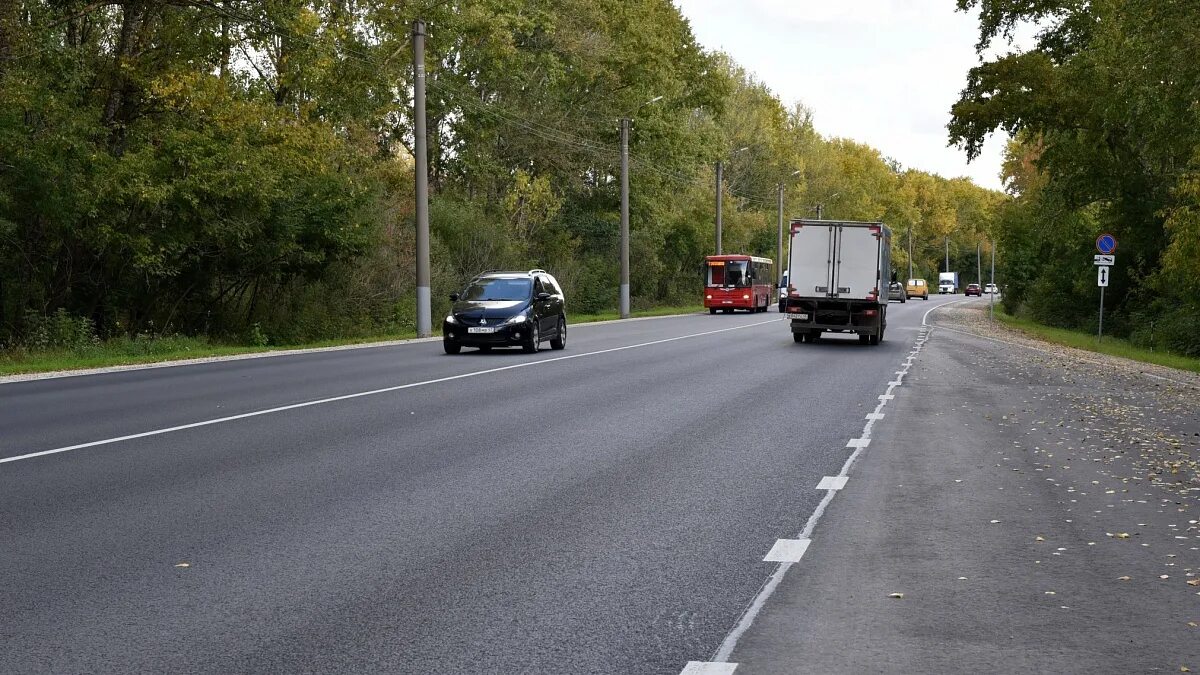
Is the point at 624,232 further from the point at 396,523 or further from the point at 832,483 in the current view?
the point at 396,523

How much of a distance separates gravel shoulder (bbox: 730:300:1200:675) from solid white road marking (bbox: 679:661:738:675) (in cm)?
6

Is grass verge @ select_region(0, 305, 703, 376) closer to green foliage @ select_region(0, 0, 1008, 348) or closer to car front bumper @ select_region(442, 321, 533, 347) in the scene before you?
green foliage @ select_region(0, 0, 1008, 348)

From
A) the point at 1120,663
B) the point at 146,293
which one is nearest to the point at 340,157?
the point at 146,293

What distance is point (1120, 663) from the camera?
5121 millimetres

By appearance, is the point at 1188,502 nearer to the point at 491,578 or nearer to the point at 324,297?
the point at 491,578

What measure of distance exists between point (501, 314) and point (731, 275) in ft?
126

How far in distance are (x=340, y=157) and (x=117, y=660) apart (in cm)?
3323

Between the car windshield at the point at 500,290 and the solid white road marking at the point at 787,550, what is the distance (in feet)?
63.0

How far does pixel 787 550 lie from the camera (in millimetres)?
7250

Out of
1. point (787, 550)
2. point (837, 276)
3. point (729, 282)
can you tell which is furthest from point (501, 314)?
point (729, 282)

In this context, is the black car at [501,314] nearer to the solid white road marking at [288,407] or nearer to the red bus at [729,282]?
the solid white road marking at [288,407]

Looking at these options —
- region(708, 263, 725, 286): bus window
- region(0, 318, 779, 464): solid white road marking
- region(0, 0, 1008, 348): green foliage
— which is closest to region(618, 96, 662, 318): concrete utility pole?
region(0, 0, 1008, 348): green foliage

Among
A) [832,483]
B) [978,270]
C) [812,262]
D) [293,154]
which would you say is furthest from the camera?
[978,270]

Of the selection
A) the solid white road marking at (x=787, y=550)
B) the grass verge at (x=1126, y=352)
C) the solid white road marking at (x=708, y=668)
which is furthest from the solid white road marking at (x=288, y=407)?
the grass verge at (x=1126, y=352)
